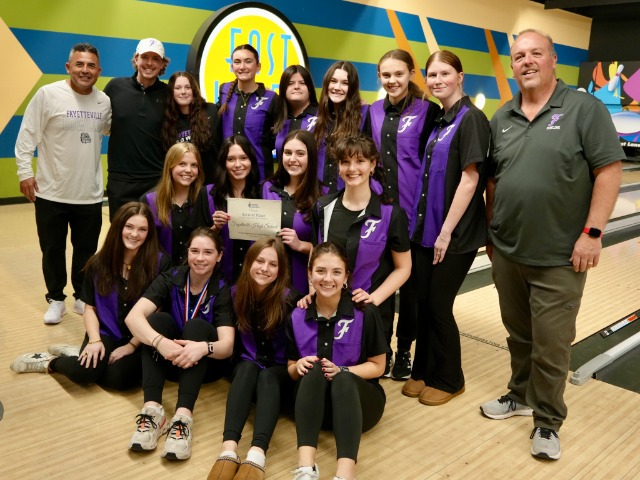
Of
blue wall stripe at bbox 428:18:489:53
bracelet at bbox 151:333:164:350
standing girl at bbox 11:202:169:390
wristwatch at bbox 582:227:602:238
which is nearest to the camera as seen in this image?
wristwatch at bbox 582:227:602:238

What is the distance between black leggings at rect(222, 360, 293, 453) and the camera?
2.12m

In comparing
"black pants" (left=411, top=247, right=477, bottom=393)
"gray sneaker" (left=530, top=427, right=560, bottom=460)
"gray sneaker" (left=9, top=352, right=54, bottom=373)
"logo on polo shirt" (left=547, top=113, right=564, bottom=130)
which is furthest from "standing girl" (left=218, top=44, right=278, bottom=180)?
"gray sneaker" (left=530, top=427, right=560, bottom=460)

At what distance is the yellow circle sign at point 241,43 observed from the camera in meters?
6.41

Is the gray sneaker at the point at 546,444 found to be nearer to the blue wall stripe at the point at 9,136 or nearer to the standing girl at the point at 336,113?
the standing girl at the point at 336,113

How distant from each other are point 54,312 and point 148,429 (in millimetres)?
1485

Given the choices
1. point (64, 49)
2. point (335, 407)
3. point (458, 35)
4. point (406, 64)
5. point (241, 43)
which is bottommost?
point (335, 407)

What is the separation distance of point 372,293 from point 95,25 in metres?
5.24

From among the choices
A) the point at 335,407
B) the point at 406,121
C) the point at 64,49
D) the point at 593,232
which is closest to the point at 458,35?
the point at 64,49

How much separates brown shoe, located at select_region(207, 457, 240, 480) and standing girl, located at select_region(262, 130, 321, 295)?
100 centimetres

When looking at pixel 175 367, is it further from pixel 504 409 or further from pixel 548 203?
pixel 548 203

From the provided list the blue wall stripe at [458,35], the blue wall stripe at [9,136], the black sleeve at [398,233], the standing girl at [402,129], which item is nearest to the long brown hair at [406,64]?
the standing girl at [402,129]

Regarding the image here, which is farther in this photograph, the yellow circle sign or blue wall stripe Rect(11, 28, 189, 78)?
the yellow circle sign

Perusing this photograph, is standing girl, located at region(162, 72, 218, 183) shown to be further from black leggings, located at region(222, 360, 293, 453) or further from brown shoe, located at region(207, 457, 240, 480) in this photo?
brown shoe, located at region(207, 457, 240, 480)

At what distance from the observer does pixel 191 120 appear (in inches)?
132
